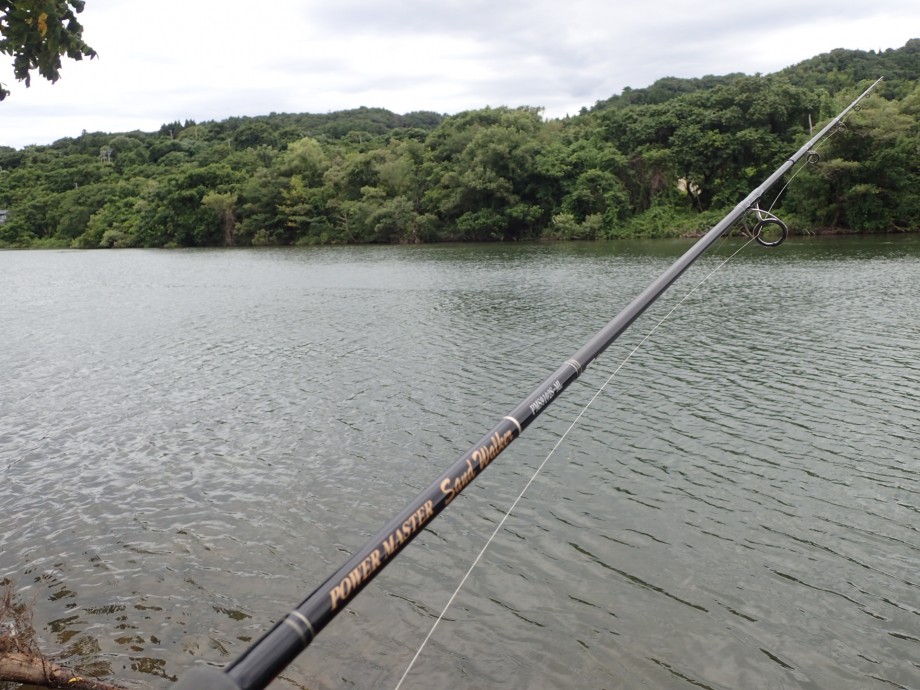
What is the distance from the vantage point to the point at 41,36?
252 inches

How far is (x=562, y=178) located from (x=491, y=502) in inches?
2737

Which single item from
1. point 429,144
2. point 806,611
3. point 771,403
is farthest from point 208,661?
point 429,144

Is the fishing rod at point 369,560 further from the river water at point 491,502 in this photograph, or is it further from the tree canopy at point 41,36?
the tree canopy at point 41,36

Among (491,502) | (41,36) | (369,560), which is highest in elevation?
(41,36)

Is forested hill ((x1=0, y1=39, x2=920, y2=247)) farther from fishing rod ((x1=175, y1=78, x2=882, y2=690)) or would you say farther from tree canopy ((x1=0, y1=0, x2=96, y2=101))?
fishing rod ((x1=175, y1=78, x2=882, y2=690))

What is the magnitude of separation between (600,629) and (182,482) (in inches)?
291

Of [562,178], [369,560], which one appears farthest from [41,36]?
[562,178]

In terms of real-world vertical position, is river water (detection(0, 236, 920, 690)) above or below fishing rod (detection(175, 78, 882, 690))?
below

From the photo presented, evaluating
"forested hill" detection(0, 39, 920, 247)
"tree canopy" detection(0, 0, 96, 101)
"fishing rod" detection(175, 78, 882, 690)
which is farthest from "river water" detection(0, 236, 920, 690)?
"forested hill" detection(0, 39, 920, 247)

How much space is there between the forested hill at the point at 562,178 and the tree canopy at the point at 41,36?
195 feet

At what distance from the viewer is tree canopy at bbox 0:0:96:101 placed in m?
5.93

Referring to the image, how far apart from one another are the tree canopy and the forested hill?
59.3 metres

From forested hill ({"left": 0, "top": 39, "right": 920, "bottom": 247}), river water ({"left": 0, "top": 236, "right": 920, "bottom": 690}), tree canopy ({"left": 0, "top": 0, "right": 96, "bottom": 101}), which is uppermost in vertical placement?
forested hill ({"left": 0, "top": 39, "right": 920, "bottom": 247})

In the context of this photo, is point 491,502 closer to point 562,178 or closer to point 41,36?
point 41,36
